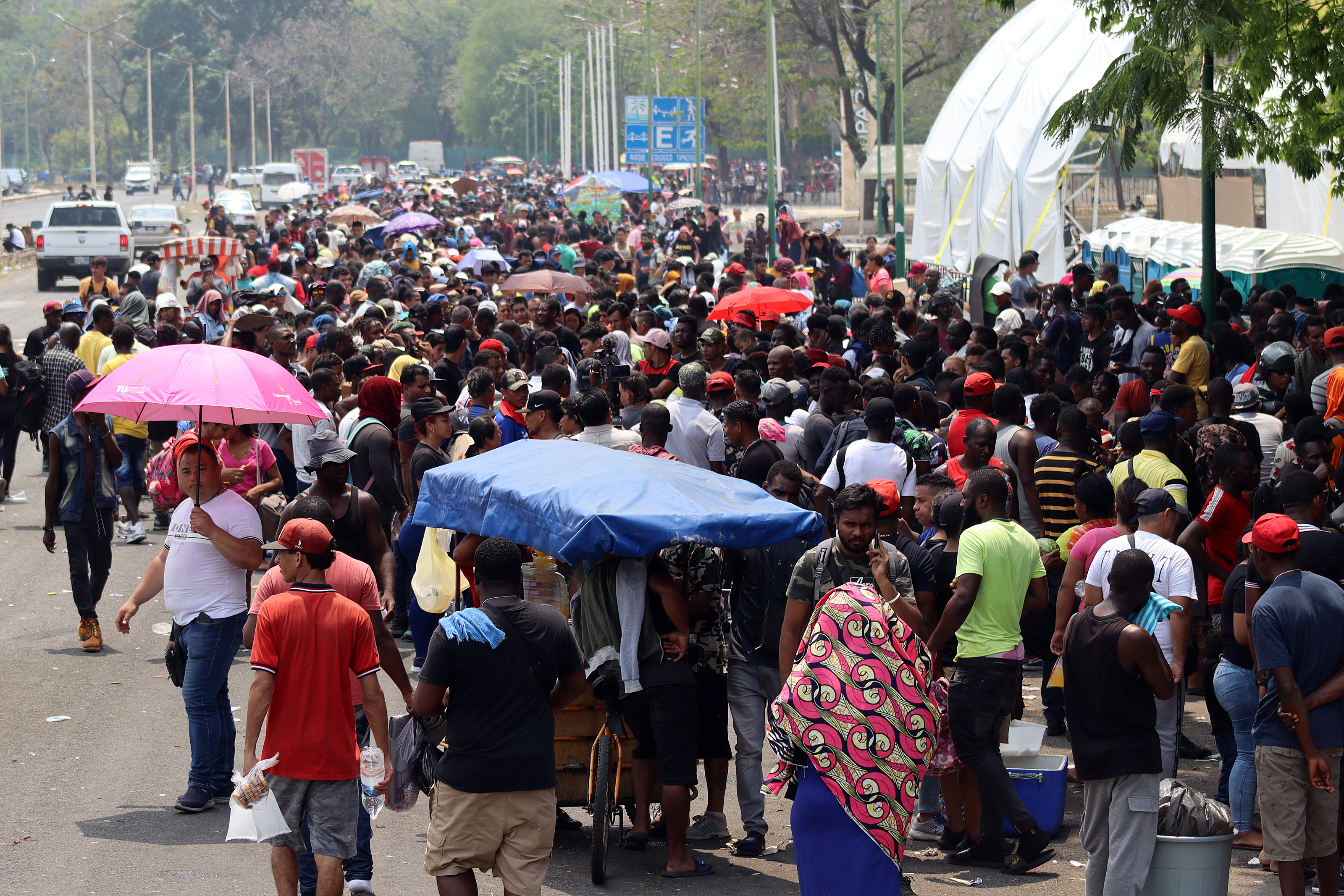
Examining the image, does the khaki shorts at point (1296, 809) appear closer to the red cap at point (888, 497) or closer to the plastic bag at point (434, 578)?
the red cap at point (888, 497)

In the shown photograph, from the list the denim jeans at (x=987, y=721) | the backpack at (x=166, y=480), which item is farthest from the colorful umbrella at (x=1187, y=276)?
the backpack at (x=166, y=480)

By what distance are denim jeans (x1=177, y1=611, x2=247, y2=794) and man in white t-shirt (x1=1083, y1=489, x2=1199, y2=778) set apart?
400cm

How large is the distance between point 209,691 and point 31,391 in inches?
270

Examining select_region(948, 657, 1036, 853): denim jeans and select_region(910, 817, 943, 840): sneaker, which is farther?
select_region(910, 817, 943, 840): sneaker

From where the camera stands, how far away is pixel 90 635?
33.3 ft

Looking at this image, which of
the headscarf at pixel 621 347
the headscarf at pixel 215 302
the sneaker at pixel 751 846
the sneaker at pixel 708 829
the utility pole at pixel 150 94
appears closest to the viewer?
the sneaker at pixel 751 846

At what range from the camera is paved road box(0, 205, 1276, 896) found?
21.2 ft

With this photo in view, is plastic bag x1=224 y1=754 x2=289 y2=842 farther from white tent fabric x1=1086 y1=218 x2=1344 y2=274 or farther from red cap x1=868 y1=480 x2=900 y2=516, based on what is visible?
white tent fabric x1=1086 y1=218 x2=1344 y2=274

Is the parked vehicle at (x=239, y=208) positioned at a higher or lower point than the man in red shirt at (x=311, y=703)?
higher

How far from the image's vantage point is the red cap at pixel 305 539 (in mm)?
5551

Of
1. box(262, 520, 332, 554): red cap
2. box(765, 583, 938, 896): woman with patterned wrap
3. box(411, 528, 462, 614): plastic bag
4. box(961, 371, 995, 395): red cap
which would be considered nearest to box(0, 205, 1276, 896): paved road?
box(411, 528, 462, 614): plastic bag

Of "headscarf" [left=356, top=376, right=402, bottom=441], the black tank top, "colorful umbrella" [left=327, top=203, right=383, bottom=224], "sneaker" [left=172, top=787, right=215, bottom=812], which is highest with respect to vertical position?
"colorful umbrella" [left=327, top=203, right=383, bottom=224]

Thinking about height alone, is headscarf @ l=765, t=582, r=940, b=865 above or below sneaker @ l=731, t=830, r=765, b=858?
above

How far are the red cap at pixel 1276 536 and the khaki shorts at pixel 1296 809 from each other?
81 cm
